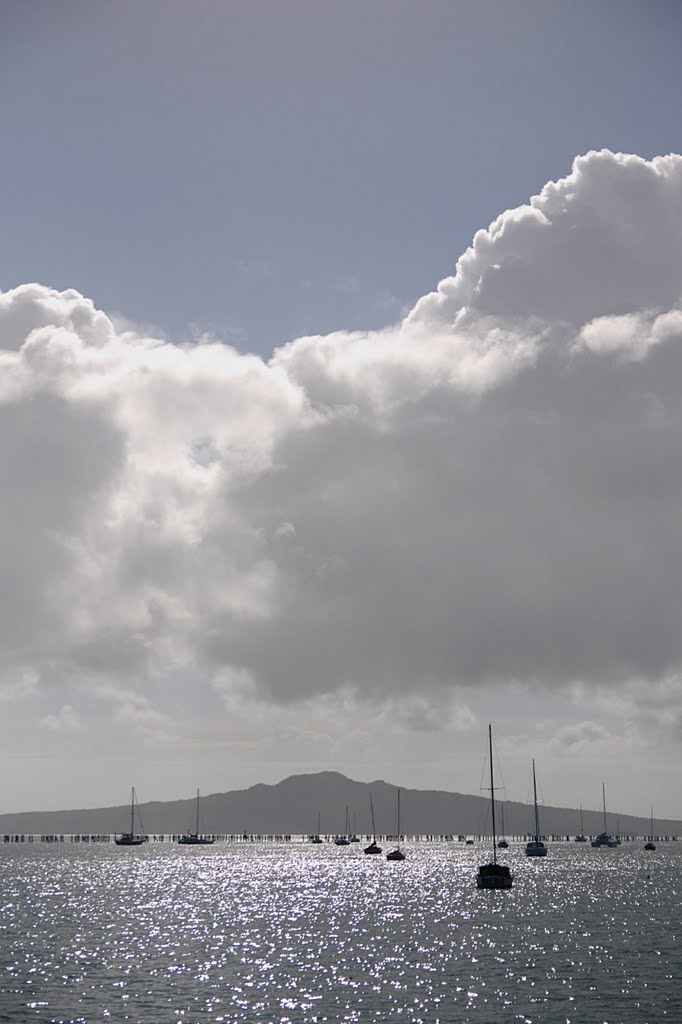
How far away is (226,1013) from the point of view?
59375 mm

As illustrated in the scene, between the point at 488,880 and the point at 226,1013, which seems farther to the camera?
the point at 488,880

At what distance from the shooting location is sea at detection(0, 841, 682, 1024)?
60469 mm

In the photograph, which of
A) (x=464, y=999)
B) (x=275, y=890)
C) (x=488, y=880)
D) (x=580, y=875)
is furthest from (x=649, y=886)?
(x=464, y=999)

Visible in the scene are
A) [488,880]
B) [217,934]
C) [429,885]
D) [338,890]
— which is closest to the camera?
[217,934]

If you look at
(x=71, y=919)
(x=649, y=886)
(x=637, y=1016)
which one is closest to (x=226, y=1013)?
(x=637, y=1016)

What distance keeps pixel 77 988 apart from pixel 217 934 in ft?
100

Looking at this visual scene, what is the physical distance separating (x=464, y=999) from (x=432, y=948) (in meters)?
23.0

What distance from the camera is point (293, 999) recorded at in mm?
63438

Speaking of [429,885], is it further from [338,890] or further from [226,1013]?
[226,1013]

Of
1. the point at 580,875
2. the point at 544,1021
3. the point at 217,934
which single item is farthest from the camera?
the point at 580,875

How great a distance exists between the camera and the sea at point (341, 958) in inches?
2381

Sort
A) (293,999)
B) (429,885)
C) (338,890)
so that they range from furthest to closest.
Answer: (429,885), (338,890), (293,999)

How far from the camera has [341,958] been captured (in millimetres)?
80438

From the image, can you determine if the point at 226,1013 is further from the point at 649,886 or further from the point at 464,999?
the point at 649,886
